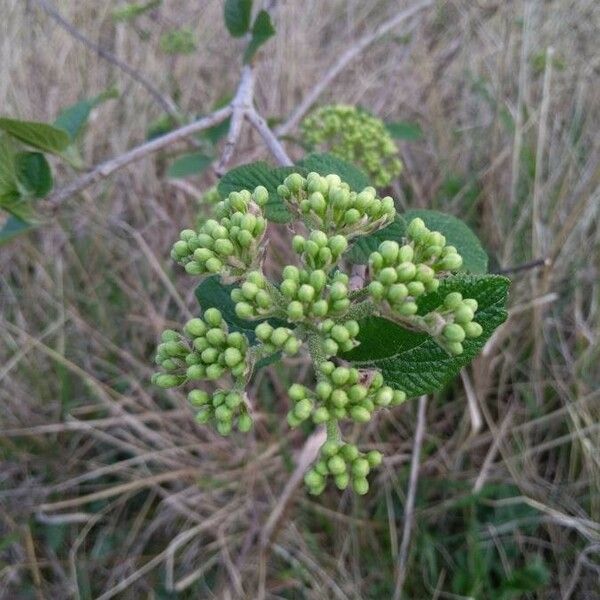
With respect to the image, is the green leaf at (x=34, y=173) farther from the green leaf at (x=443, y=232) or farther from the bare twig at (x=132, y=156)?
the green leaf at (x=443, y=232)

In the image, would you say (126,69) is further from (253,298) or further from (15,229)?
(253,298)

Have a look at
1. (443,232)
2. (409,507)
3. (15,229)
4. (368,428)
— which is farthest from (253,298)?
(368,428)

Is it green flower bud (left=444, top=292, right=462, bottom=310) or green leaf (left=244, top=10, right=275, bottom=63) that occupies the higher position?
green leaf (left=244, top=10, right=275, bottom=63)

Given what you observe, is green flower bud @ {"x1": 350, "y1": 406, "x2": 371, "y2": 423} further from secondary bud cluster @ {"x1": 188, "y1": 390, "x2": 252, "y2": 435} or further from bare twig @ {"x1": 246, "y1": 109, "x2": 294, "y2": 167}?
bare twig @ {"x1": 246, "y1": 109, "x2": 294, "y2": 167}

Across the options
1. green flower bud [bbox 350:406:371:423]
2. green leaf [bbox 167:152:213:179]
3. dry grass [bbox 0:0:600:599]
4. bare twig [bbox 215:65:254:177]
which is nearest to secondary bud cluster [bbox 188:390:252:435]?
green flower bud [bbox 350:406:371:423]

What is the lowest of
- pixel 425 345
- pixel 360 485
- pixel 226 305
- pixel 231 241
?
pixel 360 485

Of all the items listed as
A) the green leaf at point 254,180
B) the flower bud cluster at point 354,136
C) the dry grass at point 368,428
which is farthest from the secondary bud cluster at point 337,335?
the dry grass at point 368,428

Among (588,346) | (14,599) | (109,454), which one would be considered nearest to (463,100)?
(588,346)
